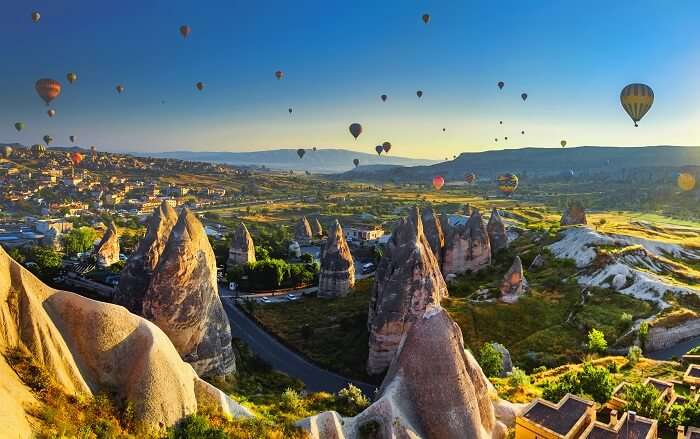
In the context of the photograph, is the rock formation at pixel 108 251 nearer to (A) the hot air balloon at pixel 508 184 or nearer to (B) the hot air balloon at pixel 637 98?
(B) the hot air balloon at pixel 637 98

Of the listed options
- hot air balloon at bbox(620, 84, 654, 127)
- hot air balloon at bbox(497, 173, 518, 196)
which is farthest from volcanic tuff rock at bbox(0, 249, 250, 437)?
hot air balloon at bbox(497, 173, 518, 196)

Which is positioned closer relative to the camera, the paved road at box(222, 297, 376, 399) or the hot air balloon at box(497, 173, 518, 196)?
the paved road at box(222, 297, 376, 399)

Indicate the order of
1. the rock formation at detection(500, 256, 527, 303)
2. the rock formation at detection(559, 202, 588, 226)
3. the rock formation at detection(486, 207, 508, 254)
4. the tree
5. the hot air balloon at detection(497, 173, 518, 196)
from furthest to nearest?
the hot air balloon at detection(497, 173, 518, 196) → the rock formation at detection(559, 202, 588, 226) → the rock formation at detection(486, 207, 508, 254) → the rock formation at detection(500, 256, 527, 303) → the tree

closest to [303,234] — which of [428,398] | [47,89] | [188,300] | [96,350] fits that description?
[47,89]

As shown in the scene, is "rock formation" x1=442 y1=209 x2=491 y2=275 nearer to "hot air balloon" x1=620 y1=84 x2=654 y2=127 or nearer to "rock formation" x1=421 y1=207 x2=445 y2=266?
"rock formation" x1=421 y1=207 x2=445 y2=266

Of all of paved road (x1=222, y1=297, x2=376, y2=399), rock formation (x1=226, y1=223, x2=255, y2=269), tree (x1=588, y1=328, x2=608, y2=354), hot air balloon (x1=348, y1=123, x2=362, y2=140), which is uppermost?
hot air balloon (x1=348, y1=123, x2=362, y2=140)

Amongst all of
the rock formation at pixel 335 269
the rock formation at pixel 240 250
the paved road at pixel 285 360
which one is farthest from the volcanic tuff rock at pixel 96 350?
the rock formation at pixel 240 250
